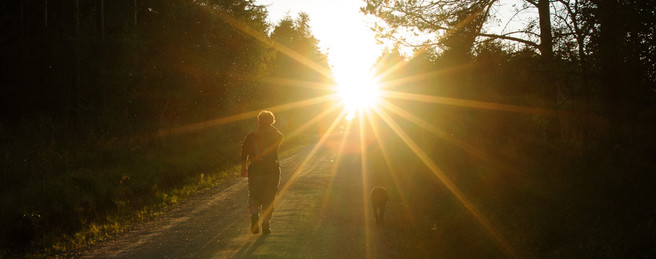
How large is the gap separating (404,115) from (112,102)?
43.1 feet

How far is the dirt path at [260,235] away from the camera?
6.93m

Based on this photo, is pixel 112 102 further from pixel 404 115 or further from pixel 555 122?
pixel 555 122

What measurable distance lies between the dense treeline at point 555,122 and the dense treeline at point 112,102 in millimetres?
8064

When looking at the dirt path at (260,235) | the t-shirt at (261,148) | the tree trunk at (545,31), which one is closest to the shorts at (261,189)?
the t-shirt at (261,148)

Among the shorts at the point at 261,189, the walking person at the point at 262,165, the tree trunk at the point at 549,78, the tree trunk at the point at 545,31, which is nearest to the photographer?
the walking person at the point at 262,165

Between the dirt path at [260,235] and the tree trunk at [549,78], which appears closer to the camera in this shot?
the dirt path at [260,235]

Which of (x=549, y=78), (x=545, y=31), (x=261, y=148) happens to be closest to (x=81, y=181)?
(x=261, y=148)

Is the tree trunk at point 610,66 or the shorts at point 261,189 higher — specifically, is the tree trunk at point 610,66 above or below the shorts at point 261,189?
above

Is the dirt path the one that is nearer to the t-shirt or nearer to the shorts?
the shorts

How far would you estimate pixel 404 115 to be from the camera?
A: 22375mm

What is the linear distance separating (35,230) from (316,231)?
5.11m

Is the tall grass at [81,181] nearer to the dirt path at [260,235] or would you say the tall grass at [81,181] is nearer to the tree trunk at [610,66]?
the dirt path at [260,235]

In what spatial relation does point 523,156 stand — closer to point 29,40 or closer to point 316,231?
point 316,231

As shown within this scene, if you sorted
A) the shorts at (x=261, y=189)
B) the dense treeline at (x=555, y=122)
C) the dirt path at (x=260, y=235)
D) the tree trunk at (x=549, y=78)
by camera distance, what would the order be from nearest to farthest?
the dense treeline at (x=555, y=122) → the dirt path at (x=260, y=235) → the shorts at (x=261, y=189) → the tree trunk at (x=549, y=78)
